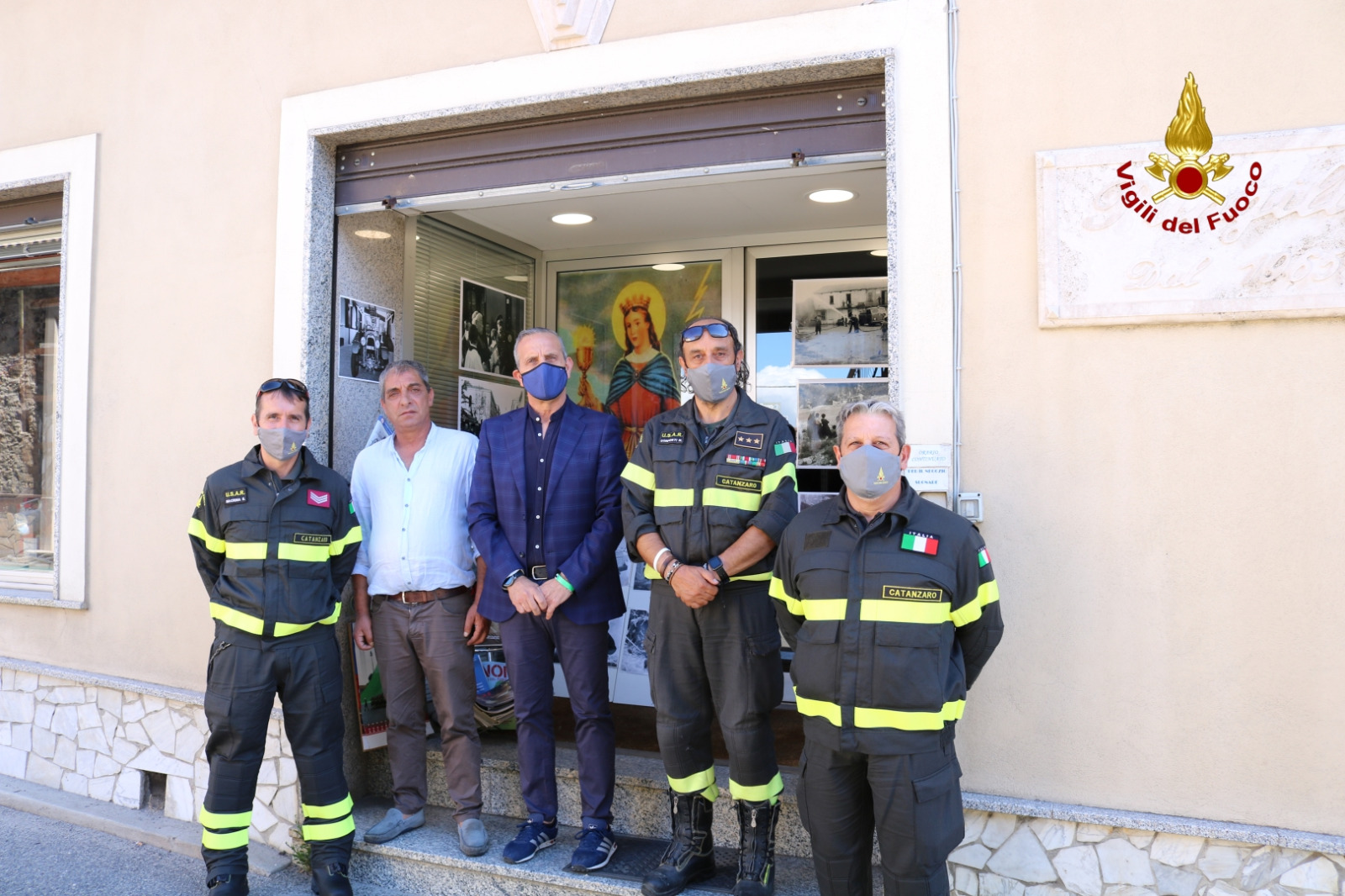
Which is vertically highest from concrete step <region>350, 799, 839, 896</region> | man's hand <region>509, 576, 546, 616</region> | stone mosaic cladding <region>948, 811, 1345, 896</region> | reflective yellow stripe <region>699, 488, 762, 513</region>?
reflective yellow stripe <region>699, 488, 762, 513</region>

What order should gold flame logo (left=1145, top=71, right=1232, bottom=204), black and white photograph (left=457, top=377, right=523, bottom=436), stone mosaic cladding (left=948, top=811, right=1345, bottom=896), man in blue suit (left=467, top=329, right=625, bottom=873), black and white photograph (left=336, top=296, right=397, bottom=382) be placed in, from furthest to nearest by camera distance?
1. black and white photograph (left=457, top=377, right=523, bottom=436)
2. black and white photograph (left=336, top=296, right=397, bottom=382)
3. man in blue suit (left=467, top=329, right=625, bottom=873)
4. gold flame logo (left=1145, top=71, right=1232, bottom=204)
5. stone mosaic cladding (left=948, top=811, right=1345, bottom=896)

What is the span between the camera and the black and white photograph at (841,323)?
5547 mm

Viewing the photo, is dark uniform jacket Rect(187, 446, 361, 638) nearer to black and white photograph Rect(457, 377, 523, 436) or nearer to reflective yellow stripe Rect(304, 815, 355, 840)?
reflective yellow stripe Rect(304, 815, 355, 840)

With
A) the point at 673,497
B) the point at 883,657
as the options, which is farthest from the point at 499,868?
the point at 883,657

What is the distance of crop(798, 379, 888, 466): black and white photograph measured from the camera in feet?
Result: 18.2

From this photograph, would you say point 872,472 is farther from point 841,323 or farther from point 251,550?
point 841,323

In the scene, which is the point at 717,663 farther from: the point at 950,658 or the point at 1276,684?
the point at 1276,684

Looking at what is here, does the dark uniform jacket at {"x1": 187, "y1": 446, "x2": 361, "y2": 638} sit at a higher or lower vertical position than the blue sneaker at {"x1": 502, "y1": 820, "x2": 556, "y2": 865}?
higher

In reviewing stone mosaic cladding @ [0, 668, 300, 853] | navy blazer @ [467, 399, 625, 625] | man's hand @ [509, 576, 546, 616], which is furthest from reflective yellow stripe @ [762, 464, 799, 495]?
stone mosaic cladding @ [0, 668, 300, 853]

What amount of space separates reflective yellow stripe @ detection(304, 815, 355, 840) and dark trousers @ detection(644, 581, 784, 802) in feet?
4.73

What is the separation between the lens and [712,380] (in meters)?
3.51

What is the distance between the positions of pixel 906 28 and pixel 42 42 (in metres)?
4.91

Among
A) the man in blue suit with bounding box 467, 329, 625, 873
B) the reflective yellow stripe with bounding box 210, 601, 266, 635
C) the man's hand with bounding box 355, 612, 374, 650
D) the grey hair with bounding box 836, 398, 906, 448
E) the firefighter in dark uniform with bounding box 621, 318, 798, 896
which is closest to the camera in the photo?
the grey hair with bounding box 836, 398, 906, 448

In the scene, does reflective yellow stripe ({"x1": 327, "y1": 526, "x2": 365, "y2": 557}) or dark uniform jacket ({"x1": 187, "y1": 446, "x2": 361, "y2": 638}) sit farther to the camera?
reflective yellow stripe ({"x1": 327, "y1": 526, "x2": 365, "y2": 557})
